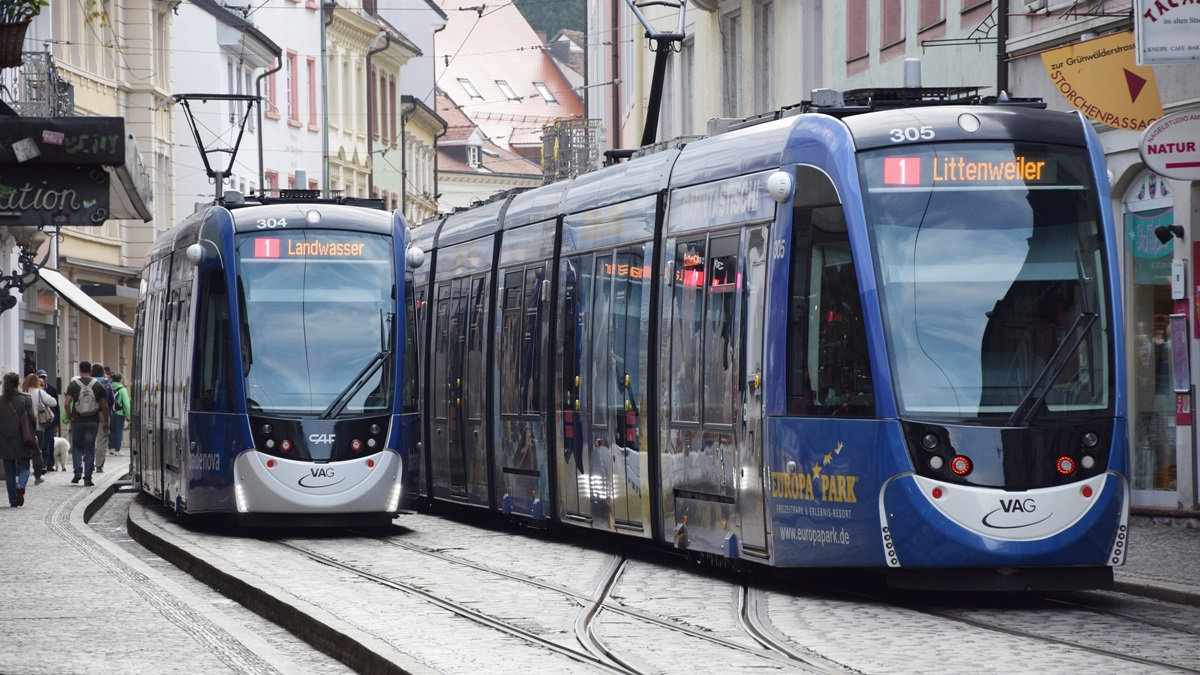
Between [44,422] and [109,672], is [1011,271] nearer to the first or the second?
[109,672]

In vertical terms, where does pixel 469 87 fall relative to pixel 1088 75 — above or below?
above

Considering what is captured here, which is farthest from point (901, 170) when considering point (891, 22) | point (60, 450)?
point (60, 450)

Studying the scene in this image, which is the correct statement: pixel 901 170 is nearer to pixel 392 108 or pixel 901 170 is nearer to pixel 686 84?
pixel 686 84

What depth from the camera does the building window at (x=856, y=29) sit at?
29453mm

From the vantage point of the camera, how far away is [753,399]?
13969 millimetres

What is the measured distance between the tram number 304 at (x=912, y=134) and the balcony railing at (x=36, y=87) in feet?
75.7

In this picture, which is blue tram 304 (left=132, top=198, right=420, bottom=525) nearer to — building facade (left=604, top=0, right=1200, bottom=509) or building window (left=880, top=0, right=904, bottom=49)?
building facade (left=604, top=0, right=1200, bottom=509)

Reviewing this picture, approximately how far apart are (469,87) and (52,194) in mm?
96097

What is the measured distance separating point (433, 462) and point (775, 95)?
12.2 metres

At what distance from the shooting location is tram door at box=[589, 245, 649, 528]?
1623 centimetres

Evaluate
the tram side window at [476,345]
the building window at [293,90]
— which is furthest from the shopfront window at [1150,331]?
the building window at [293,90]

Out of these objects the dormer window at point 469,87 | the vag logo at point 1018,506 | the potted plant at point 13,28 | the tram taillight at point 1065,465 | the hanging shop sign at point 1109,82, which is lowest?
the vag logo at point 1018,506

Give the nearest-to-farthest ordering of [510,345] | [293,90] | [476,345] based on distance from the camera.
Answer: [510,345], [476,345], [293,90]

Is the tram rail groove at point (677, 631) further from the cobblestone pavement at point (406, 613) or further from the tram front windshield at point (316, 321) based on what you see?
the tram front windshield at point (316, 321)
